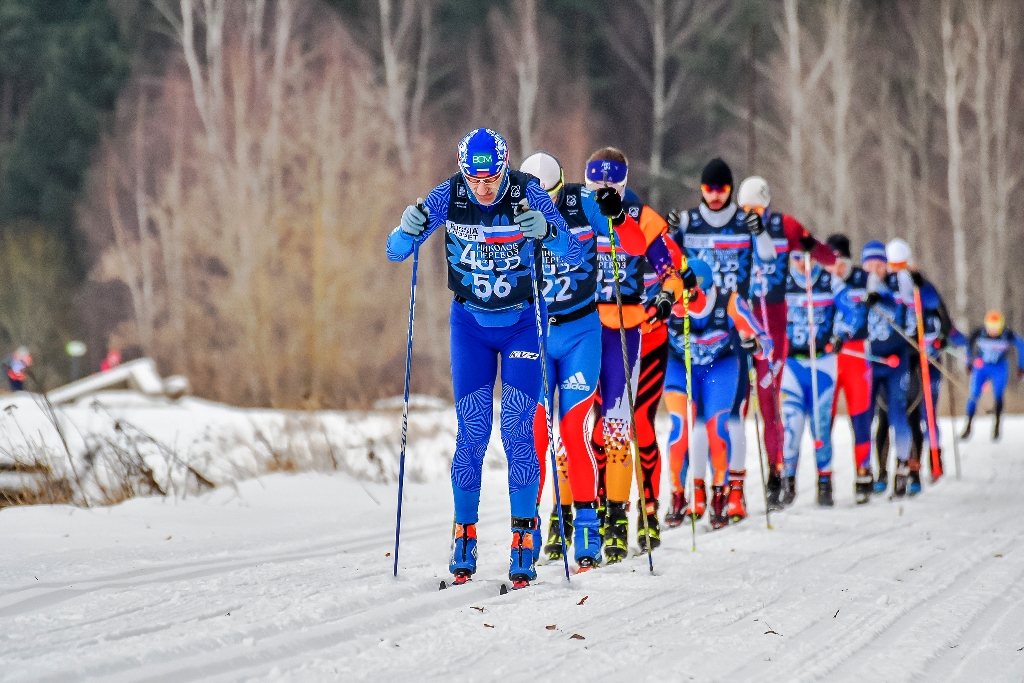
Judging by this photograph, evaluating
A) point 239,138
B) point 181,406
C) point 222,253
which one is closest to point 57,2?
point 239,138

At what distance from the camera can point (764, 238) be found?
329 inches

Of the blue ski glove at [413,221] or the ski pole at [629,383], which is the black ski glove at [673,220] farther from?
the blue ski glove at [413,221]

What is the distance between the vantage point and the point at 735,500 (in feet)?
25.9

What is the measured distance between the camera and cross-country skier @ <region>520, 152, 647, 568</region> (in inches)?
229

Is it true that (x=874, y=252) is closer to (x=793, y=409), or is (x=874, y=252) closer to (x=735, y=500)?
(x=793, y=409)

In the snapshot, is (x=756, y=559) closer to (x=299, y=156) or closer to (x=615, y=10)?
(x=299, y=156)

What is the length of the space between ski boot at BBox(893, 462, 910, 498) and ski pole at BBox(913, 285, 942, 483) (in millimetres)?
1087

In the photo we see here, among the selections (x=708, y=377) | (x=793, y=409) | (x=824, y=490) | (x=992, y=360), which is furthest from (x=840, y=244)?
(x=992, y=360)

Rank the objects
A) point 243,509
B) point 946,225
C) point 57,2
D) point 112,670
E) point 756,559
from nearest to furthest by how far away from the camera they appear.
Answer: point 112,670
point 756,559
point 243,509
point 946,225
point 57,2

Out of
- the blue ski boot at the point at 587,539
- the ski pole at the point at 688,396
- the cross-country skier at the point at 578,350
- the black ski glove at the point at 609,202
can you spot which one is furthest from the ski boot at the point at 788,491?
the black ski glove at the point at 609,202

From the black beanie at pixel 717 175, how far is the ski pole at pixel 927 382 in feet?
12.3

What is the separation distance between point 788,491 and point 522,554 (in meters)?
4.73

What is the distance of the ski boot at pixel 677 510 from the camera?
7655 millimetres

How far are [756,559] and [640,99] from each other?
33571 millimetres
